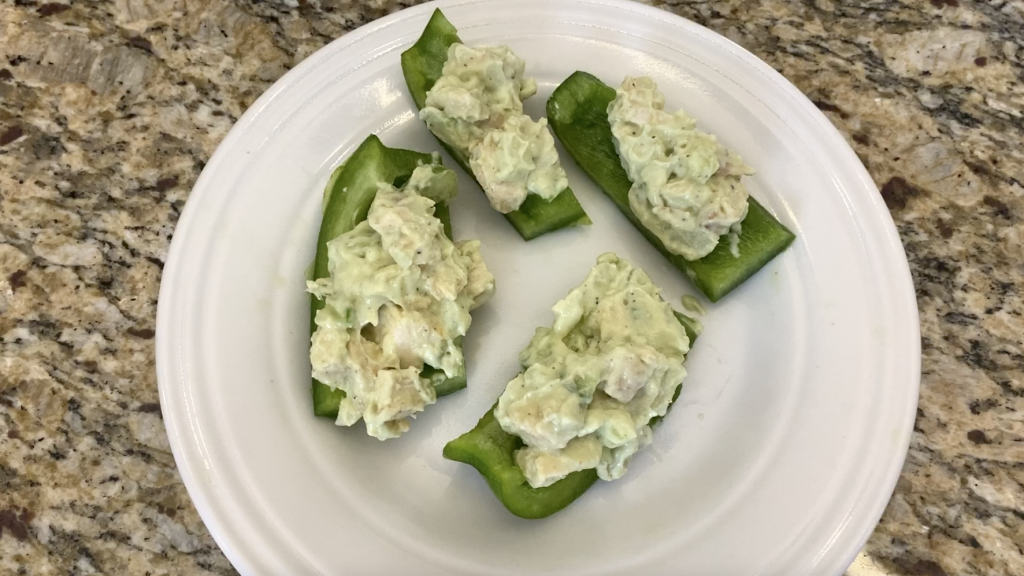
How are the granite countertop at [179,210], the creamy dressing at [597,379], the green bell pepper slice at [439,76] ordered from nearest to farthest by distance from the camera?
1. the creamy dressing at [597,379]
2. the granite countertop at [179,210]
3. the green bell pepper slice at [439,76]

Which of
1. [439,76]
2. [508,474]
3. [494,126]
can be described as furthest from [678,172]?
[508,474]

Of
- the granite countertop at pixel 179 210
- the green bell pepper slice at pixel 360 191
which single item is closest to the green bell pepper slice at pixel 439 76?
the green bell pepper slice at pixel 360 191

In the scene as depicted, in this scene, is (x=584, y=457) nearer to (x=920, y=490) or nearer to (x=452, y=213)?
(x=452, y=213)

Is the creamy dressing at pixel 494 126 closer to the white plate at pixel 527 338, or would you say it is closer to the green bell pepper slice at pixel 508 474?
the white plate at pixel 527 338

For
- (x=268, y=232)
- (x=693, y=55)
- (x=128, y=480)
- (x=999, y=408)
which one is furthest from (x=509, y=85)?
(x=999, y=408)

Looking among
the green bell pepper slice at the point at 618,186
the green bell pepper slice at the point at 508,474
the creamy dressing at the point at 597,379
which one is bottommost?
the green bell pepper slice at the point at 508,474

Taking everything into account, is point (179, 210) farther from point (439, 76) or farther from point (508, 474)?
point (508, 474)
